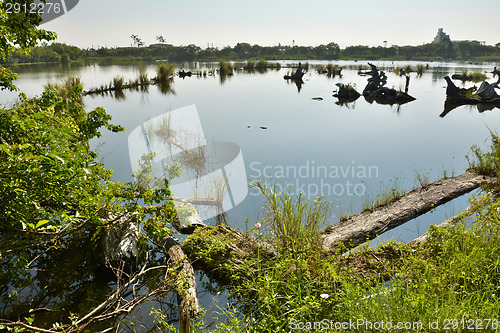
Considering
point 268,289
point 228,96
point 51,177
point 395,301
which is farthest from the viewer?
point 228,96

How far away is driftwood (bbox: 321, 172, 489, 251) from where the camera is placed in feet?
11.4

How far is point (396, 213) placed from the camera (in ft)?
13.1

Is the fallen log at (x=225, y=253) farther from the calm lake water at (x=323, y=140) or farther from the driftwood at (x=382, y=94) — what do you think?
the driftwood at (x=382, y=94)

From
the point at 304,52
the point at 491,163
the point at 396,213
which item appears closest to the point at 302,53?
the point at 304,52

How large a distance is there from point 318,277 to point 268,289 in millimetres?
412

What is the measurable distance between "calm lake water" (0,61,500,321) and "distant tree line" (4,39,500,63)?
1590 inches

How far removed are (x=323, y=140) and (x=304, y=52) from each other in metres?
68.3

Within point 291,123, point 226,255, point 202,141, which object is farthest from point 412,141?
point 226,255

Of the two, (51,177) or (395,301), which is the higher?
(51,177)

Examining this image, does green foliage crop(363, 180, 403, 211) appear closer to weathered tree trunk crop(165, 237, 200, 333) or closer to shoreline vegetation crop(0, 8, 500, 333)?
shoreline vegetation crop(0, 8, 500, 333)

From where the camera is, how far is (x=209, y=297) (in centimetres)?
281

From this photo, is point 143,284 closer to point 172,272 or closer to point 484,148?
point 172,272

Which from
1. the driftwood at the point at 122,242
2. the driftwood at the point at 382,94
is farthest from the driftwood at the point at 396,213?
the driftwood at the point at 382,94

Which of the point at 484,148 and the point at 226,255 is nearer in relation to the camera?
the point at 226,255
